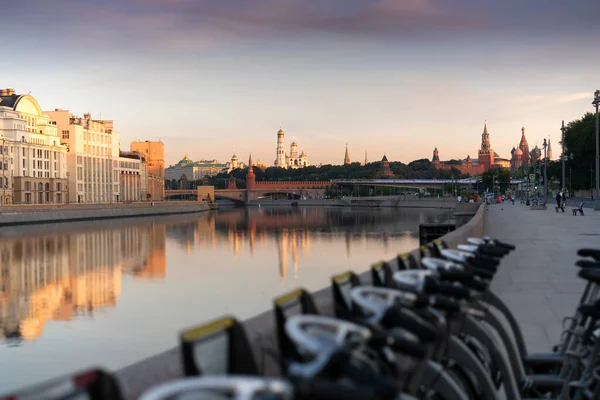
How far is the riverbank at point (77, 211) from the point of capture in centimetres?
7050

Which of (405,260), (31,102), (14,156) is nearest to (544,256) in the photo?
(405,260)

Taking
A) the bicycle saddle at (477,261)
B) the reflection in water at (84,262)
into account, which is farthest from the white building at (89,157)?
the bicycle saddle at (477,261)

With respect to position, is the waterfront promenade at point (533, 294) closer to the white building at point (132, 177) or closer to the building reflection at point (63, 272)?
the building reflection at point (63, 272)

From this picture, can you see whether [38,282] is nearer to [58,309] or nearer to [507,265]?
[58,309]

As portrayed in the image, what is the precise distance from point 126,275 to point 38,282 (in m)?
3.69

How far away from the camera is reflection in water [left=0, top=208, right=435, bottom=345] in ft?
72.2

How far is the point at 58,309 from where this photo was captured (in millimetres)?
22328

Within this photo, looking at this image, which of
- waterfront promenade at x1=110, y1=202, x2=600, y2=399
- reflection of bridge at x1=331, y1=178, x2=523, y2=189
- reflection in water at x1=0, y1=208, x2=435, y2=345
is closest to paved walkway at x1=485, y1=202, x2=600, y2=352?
waterfront promenade at x1=110, y1=202, x2=600, y2=399

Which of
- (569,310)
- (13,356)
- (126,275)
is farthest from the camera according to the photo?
(126,275)

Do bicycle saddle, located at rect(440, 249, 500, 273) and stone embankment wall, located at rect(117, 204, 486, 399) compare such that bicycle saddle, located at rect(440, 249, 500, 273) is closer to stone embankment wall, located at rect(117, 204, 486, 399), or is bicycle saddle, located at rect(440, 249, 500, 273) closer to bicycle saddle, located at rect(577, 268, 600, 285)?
bicycle saddle, located at rect(577, 268, 600, 285)

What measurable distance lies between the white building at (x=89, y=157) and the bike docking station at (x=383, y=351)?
109m

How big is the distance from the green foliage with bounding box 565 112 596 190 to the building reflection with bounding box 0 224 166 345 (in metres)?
36.3

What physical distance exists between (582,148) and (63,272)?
47905 mm

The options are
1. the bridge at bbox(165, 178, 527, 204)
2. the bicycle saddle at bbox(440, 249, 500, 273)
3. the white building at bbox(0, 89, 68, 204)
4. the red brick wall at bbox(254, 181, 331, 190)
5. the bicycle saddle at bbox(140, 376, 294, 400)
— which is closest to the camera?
the bicycle saddle at bbox(140, 376, 294, 400)
